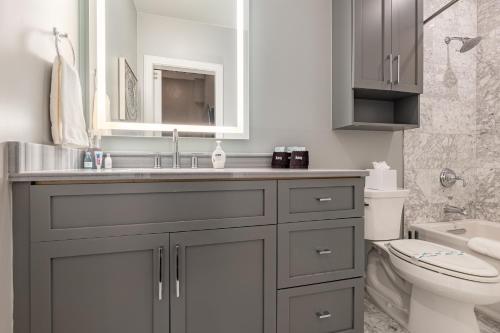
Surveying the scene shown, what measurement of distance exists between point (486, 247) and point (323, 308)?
1077mm

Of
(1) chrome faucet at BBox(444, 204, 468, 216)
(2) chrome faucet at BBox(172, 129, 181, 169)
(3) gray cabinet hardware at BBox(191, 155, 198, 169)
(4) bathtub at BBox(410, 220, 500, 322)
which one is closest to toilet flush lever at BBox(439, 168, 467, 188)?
(1) chrome faucet at BBox(444, 204, 468, 216)

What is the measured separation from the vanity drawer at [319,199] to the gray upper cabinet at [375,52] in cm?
61

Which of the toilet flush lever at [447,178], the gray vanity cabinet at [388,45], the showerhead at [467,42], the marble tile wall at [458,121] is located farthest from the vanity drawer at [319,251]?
the showerhead at [467,42]

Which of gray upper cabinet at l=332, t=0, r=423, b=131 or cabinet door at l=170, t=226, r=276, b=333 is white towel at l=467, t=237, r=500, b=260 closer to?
gray upper cabinet at l=332, t=0, r=423, b=131

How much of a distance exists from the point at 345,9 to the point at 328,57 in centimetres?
29

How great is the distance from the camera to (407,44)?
1.75 meters

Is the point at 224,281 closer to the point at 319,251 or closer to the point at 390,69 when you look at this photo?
the point at 319,251

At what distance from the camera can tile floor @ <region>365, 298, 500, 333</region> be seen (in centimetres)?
161

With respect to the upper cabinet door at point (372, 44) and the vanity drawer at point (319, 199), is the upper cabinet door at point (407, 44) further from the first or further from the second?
the vanity drawer at point (319, 199)

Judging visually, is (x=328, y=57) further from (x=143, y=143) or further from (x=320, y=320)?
(x=320, y=320)

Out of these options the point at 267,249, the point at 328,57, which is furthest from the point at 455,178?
the point at 267,249

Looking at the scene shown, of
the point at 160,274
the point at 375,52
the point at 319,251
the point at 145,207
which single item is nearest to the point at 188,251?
the point at 160,274

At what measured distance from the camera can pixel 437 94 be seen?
84.1 inches

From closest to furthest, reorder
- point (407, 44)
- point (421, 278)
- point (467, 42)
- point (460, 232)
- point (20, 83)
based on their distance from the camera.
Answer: point (20, 83) → point (421, 278) → point (407, 44) → point (467, 42) → point (460, 232)
